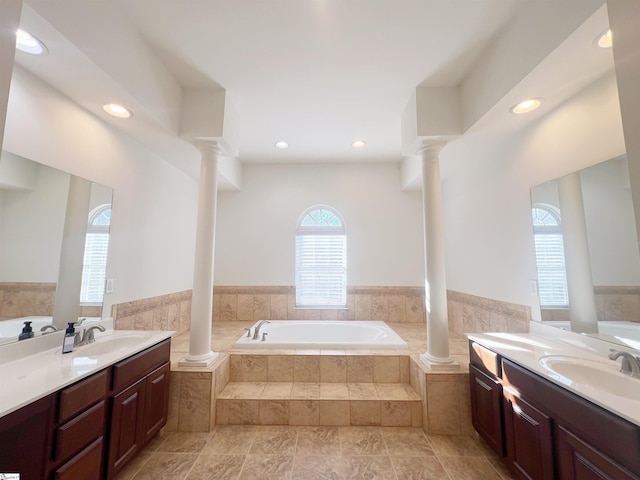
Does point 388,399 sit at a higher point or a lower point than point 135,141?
lower

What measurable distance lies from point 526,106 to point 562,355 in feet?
5.43

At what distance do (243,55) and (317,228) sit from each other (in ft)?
8.39

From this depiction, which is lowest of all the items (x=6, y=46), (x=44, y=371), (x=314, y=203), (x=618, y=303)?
(x=44, y=371)

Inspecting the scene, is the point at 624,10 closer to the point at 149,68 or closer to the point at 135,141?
the point at 149,68

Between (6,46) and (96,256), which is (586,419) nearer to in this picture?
(6,46)

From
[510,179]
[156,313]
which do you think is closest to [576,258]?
[510,179]

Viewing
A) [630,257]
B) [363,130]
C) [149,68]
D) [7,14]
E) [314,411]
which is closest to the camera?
[7,14]

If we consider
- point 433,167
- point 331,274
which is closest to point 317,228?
point 331,274

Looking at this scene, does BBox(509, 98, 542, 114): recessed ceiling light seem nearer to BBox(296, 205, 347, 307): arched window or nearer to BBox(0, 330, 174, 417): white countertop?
BBox(296, 205, 347, 307): arched window

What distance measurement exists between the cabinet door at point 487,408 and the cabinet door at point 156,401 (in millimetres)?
2292

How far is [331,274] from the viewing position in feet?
13.5

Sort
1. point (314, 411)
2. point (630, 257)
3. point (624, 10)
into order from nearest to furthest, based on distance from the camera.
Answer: point (624, 10)
point (630, 257)
point (314, 411)

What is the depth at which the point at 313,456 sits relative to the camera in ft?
6.24

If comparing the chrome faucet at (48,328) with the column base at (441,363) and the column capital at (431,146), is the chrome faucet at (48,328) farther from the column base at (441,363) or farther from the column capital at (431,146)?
the column capital at (431,146)
